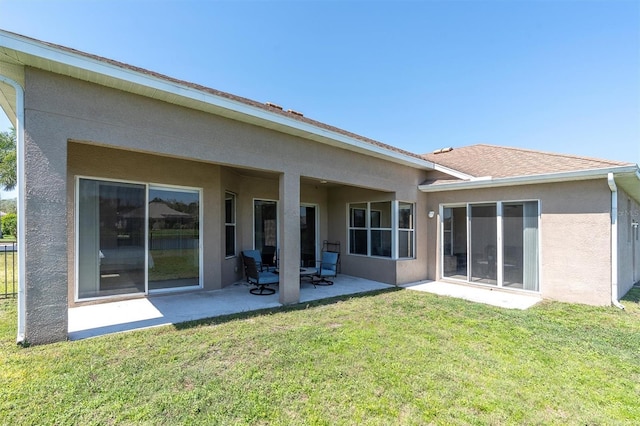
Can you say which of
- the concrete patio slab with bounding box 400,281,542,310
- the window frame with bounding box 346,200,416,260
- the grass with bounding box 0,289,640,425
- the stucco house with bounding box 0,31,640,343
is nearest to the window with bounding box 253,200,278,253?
the stucco house with bounding box 0,31,640,343

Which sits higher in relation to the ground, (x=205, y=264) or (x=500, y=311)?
(x=205, y=264)

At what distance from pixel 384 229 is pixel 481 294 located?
333 centimetres

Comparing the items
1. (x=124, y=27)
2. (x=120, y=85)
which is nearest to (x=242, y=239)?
(x=120, y=85)

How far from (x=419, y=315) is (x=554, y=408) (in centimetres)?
303

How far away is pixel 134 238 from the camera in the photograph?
6648 mm

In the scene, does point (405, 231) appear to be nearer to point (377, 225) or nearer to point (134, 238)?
point (377, 225)

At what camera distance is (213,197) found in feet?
25.2

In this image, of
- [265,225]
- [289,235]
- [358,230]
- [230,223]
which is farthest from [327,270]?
[230,223]

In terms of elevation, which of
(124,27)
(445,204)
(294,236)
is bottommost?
(294,236)

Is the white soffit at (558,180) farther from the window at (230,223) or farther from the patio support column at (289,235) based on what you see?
the window at (230,223)

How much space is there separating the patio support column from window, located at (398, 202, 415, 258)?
4185 millimetres

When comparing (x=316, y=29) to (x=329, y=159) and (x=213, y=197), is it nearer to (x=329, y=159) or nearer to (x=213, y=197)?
(x=329, y=159)

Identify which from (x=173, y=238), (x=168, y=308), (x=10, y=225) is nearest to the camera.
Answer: (x=168, y=308)

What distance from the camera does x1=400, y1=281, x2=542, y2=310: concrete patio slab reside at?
7.02 meters
